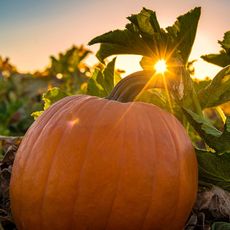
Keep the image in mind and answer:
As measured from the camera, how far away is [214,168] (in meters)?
2.01

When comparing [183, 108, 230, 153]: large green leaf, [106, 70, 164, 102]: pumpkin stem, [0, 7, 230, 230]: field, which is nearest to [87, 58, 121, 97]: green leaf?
[0, 7, 230, 230]: field

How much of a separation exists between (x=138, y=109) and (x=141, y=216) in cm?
36

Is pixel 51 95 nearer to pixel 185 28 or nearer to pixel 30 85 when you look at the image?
pixel 185 28

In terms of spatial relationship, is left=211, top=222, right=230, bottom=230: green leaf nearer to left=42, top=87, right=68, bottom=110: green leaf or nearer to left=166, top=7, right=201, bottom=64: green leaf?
left=166, top=7, right=201, bottom=64: green leaf

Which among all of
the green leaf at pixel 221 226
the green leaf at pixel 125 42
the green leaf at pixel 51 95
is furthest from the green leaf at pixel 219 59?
the green leaf at pixel 221 226

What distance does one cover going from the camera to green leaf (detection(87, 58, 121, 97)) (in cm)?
237

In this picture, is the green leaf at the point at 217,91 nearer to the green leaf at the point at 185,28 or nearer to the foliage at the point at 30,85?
the green leaf at the point at 185,28

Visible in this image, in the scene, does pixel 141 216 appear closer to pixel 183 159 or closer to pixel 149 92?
pixel 183 159

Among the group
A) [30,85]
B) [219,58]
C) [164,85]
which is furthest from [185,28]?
[30,85]

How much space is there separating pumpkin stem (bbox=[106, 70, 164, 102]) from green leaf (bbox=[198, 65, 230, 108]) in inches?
7.1

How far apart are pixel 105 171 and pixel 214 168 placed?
438mm

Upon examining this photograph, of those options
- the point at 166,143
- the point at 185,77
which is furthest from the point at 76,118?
the point at 185,77

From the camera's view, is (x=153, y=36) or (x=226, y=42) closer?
(x=153, y=36)

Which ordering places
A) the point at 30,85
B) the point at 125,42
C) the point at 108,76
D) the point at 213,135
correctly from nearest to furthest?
the point at 213,135 < the point at 125,42 < the point at 108,76 < the point at 30,85
